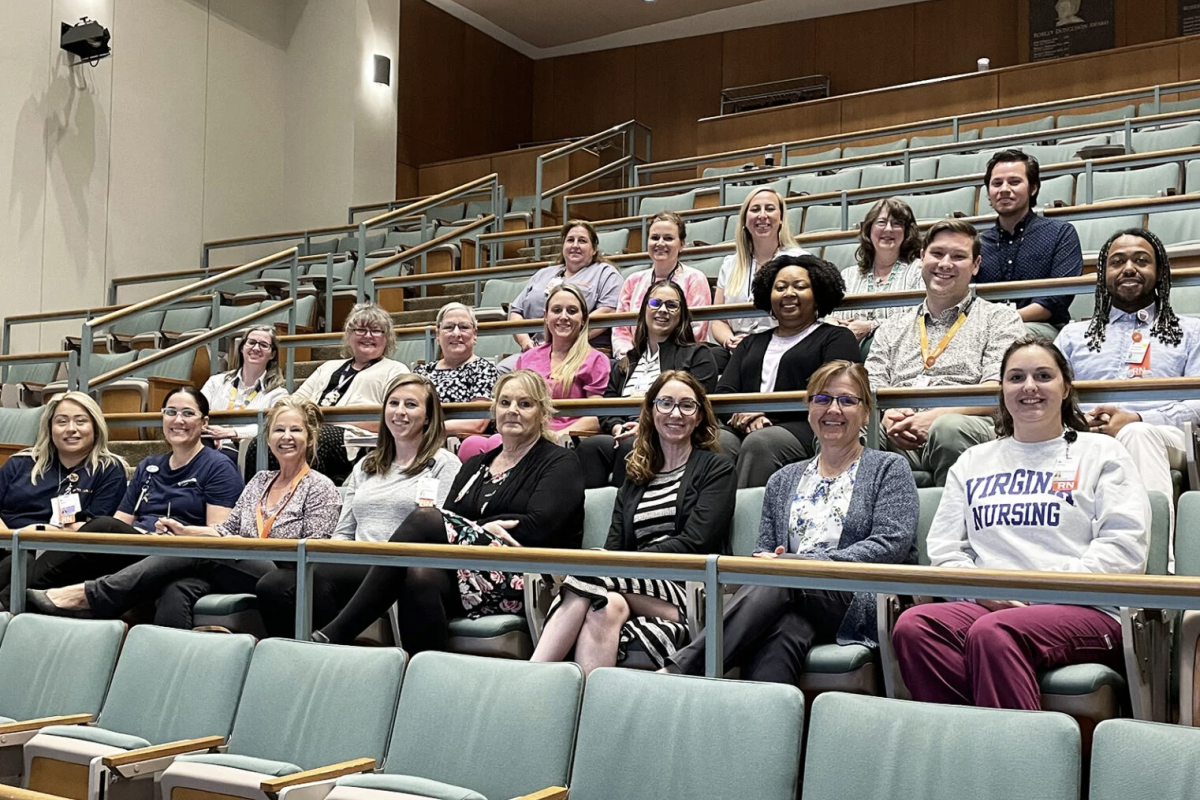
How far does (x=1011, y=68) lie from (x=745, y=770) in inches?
277

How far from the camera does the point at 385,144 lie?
899 cm

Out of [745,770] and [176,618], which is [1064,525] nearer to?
[745,770]

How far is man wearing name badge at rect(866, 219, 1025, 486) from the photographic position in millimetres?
2848

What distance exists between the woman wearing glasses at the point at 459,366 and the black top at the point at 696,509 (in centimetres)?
110

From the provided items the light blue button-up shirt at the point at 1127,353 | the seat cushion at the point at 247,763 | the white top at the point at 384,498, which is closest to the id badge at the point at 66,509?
the white top at the point at 384,498

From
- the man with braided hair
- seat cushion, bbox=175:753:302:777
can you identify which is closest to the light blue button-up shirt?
the man with braided hair

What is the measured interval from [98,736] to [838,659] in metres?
1.35

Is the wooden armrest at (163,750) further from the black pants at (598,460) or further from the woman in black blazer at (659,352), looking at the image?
the woman in black blazer at (659,352)

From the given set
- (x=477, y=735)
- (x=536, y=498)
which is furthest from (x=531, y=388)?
(x=477, y=735)

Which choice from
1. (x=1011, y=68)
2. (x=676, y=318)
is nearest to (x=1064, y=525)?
(x=676, y=318)

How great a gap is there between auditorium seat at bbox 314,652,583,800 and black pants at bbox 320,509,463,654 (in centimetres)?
47

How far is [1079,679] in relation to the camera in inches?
73.3

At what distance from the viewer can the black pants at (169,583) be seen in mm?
2975

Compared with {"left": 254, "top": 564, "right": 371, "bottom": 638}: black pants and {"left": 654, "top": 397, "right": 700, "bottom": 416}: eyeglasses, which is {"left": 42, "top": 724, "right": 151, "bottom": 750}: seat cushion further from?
{"left": 654, "top": 397, "right": 700, "bottom": 416}: eyeglasses
